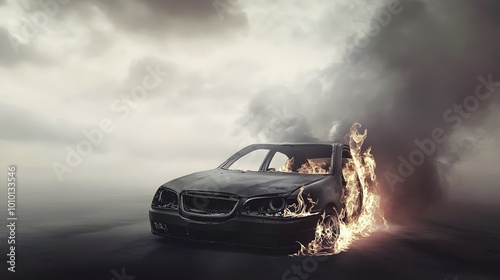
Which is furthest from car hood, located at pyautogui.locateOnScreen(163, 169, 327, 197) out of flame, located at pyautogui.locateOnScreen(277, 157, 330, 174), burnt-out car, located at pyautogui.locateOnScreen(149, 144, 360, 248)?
flame, located at pyautogui.locateOnScreen(277, 157, 330, 174)

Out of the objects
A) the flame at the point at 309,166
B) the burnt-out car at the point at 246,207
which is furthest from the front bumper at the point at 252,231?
the flame at the point at 309,166

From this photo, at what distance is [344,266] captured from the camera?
5320 mm

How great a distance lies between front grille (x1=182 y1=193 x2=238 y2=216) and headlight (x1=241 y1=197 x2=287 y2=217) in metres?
0.17

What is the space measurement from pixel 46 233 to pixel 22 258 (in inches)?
93.7

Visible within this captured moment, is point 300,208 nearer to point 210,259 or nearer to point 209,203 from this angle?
point 209,203

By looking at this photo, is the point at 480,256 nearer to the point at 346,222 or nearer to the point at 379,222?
the point at 346,222

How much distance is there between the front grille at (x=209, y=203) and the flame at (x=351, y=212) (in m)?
0.89

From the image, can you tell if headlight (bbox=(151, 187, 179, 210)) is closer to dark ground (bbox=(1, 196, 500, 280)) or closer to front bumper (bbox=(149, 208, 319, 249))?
front bumper (bbox=(149, 208, 319, 249))

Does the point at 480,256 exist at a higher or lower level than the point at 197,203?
lower

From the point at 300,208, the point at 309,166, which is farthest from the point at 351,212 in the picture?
the point at 300,208

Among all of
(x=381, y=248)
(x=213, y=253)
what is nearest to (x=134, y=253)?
(x=213, y=253)

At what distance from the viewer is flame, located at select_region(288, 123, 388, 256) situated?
18.4 ft

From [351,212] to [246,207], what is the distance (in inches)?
99.4

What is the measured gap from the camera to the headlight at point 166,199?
5.52 metres
